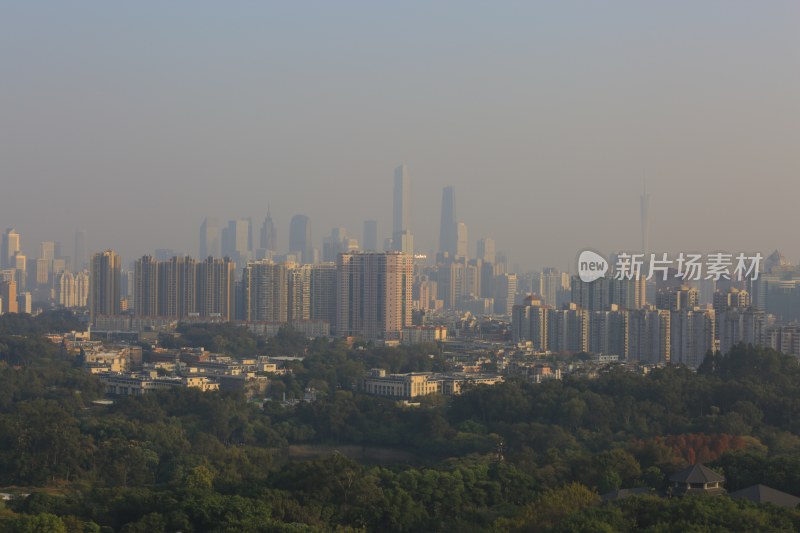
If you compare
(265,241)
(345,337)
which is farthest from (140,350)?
(265,241)

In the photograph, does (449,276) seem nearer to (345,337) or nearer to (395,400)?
(345,337)

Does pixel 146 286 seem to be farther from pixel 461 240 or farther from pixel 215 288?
pixel 461 240

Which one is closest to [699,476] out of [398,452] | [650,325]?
[398,452]

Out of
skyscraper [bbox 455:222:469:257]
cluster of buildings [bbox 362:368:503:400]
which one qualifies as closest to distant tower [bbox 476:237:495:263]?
skyscraper [bbox 455:222:469:257]

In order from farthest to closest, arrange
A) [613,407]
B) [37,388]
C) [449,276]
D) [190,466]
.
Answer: [449,276], [37,388], [613,407], [190,466]

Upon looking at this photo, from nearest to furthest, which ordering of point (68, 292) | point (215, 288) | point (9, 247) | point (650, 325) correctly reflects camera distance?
point (650, 325) < point (215, 288) < point (68, 292) < point (9, 247)

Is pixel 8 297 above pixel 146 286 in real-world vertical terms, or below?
below

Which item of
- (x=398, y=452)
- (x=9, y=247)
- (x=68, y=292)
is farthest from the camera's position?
(x=9, y=247)
